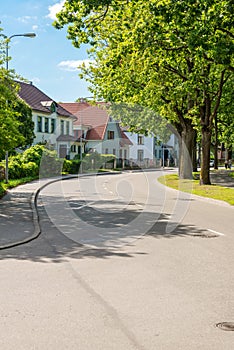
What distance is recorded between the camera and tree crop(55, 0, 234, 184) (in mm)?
16875

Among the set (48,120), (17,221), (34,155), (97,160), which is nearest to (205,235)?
(17,221)

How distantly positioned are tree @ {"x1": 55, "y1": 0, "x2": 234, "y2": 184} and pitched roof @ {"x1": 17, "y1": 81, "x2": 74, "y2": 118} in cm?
2894

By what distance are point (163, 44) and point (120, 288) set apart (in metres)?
16.6

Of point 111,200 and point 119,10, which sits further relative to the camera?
point 111,200

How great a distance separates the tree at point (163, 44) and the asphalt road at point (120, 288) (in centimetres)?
765

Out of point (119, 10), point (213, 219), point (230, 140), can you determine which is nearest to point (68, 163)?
point (230, 140)

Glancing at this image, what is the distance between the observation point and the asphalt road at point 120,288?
493 cm

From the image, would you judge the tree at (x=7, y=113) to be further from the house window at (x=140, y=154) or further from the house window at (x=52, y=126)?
the house window at (x=140, y=154)

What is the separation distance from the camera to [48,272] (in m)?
7.94

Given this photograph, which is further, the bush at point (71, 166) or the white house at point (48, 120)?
the white house at point (48, 120)

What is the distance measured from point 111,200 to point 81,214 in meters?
5.74

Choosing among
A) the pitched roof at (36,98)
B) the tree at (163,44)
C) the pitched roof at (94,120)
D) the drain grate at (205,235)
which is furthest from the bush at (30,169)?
the pitched roof at (94,120)

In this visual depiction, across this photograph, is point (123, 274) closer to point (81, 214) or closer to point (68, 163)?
point (81, 214)

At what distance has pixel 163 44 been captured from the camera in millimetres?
21516
